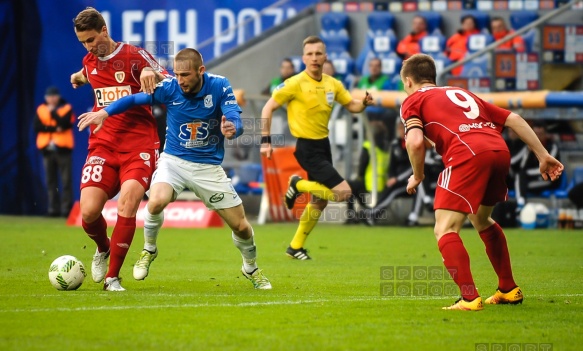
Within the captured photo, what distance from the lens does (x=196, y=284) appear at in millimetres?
9797

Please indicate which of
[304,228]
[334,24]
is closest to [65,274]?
[304,228]

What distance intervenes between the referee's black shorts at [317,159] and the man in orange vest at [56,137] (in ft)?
32.1

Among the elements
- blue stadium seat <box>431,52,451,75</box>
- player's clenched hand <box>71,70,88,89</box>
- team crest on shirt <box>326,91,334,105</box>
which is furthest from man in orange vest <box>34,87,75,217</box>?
player's clenched hand <box>71,70,88,89</box>

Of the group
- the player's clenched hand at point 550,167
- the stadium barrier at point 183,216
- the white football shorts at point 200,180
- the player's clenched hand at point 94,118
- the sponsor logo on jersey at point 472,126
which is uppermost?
the player's clenched hand at point 94,118

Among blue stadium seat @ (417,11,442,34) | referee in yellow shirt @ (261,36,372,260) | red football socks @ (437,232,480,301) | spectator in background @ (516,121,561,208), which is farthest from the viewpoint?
blue stadium seat @ (417,11,442,34)

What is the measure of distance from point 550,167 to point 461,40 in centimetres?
1307

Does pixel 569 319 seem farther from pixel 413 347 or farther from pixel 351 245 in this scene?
pixel 351 245

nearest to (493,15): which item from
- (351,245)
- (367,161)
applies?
(367,161)

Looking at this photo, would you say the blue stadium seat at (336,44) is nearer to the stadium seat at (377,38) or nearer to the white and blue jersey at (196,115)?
the stadium seat at (377,38)

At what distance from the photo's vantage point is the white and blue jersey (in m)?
9.15

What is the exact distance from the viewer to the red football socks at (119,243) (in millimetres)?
9086

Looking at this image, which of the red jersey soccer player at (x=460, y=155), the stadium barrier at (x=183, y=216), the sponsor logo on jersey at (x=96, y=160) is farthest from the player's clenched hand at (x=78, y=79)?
the stadium barrier at (x=183, y=216)

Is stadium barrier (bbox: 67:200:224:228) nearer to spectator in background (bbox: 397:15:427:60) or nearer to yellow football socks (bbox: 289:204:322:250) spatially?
spectator in background (bbox: 397:15:427:60)

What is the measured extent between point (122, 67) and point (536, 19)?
43.5ft
